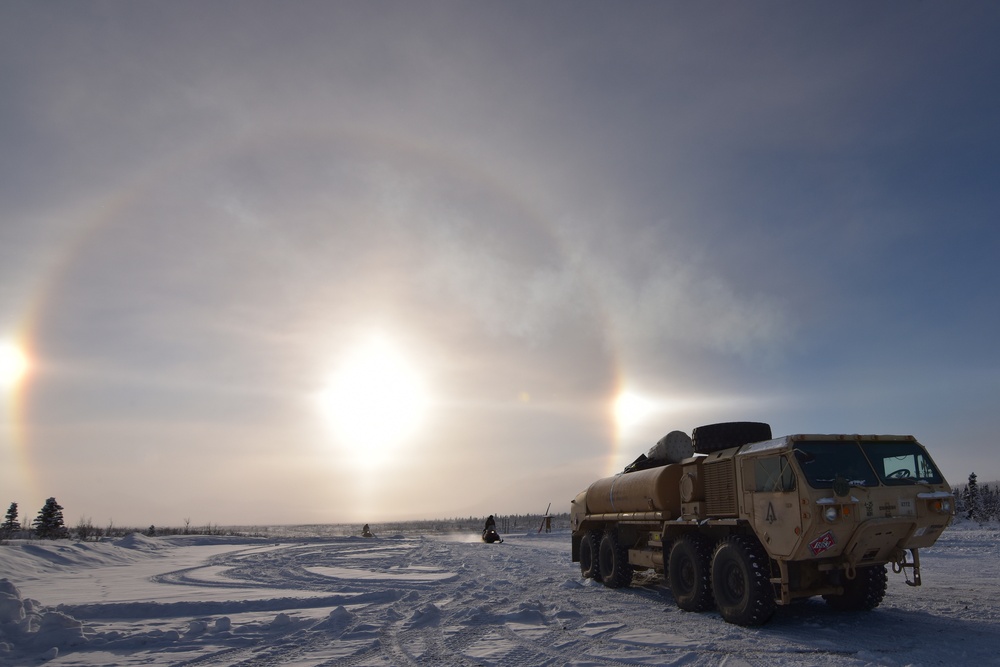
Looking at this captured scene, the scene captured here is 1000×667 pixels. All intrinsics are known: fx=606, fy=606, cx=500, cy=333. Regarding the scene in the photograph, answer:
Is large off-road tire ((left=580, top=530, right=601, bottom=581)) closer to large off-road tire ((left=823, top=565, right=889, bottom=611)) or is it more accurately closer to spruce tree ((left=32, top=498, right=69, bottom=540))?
large off-road tire ((left=823, top=565, right=889, bottom=611))

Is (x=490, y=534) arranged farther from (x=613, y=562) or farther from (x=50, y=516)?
(x=50, y=516)

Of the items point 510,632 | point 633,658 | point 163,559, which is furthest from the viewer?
point 163,559

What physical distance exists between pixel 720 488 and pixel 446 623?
549 cm

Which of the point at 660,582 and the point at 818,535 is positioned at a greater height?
the point at 818,535

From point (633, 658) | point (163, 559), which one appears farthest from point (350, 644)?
point (163, 559)

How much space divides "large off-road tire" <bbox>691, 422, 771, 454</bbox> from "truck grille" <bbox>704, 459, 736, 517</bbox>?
0.49 m

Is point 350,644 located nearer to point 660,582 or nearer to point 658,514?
point 658,514

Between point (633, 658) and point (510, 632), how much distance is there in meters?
2.37

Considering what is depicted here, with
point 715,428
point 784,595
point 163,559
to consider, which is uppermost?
point 715,428

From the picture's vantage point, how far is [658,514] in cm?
1291

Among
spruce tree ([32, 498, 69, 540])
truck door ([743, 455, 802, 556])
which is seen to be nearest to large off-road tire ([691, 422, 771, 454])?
truck door ([743, 455, 802, 556])

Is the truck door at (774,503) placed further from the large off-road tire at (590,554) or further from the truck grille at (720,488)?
the large off-road tire at (590,554)

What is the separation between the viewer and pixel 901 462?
987cm

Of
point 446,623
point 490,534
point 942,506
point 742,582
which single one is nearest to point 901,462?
point 942,506
